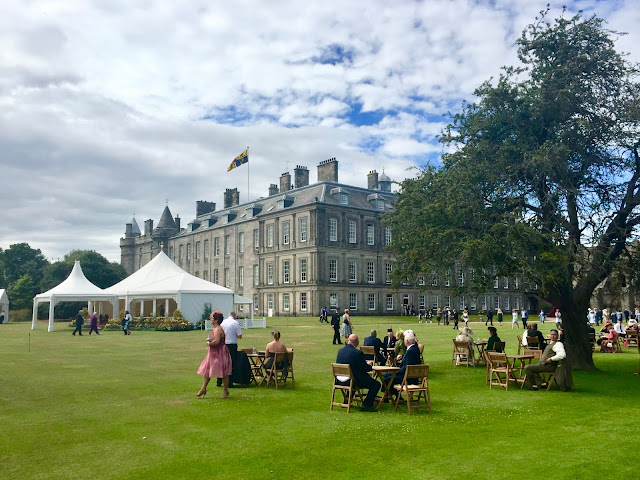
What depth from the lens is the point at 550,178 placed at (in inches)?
585

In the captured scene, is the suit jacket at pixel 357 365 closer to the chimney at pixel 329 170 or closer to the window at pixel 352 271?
the window at pixel 352 271

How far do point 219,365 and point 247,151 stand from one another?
5345 centimetres

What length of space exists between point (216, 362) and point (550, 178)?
9.89 metres

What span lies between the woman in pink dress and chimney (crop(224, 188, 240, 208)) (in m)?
68.7

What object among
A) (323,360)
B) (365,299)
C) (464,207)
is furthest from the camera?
(365,299)

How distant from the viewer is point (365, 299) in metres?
60.8

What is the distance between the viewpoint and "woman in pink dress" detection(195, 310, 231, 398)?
37.4ft

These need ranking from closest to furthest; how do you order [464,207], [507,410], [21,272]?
[507,410], [464,207], [21,272]

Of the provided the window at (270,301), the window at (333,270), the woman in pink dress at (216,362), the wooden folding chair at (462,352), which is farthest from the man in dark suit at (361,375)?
the window at (270,301)

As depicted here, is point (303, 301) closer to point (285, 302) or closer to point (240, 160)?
point (285, 302)

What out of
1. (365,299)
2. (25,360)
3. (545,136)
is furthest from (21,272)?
(545,136)

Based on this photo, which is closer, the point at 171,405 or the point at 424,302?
the point at 171,405

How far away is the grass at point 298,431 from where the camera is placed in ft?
22.4

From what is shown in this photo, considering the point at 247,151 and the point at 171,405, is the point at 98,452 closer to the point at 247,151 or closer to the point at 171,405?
the point at 171,405
